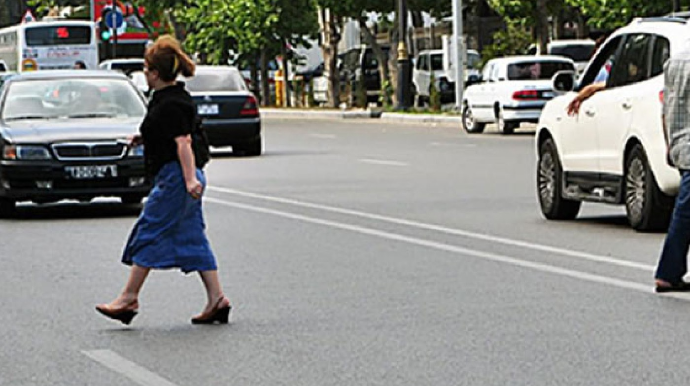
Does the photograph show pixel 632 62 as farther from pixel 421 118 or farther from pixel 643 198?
pixel 421 118

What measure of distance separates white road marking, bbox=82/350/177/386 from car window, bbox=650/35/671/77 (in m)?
7.40

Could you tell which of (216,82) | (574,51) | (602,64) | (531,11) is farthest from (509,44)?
(602,64)

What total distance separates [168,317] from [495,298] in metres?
1.99

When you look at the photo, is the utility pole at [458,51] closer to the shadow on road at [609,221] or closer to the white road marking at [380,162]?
the white road marking at [380,162]

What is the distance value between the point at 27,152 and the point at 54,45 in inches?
1927

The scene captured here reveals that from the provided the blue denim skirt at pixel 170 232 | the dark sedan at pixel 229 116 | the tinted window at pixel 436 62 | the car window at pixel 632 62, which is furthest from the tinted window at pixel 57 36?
the blue denim skirt at pixel 170 232

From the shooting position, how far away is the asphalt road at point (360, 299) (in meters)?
9.04

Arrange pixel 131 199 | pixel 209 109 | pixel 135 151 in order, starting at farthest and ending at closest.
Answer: pixel 209 109
pixel 131 199
pixel 135 151

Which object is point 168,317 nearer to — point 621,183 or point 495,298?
point 495,298

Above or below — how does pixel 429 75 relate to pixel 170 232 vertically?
below

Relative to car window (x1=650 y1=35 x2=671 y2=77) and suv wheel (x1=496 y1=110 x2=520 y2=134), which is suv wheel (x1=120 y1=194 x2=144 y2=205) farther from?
suv wheel (x1=496 y1=110 x2=520 y2=134)

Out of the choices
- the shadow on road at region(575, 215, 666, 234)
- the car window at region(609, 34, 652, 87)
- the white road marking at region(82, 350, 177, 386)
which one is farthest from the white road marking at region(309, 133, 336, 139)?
the white road marking at region(82, 350, 177, 386)

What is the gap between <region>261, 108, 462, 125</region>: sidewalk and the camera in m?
47.8

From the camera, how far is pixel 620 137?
53.3 feet
